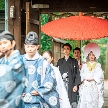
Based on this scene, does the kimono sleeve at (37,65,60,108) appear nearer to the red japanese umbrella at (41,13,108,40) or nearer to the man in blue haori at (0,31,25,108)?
the man in blue haori at (0,31,25,108)

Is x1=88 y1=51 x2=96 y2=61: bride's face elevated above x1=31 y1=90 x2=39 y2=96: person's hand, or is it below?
above

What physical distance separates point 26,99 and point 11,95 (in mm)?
870

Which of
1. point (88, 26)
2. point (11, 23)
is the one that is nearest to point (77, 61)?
point (88, 26)

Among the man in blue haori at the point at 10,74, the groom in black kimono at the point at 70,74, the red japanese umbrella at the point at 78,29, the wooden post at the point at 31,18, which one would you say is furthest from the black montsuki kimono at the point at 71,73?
the man in blue haori at the point at 10,74

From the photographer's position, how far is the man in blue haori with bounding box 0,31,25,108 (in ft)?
15.0

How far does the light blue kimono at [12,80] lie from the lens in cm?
456

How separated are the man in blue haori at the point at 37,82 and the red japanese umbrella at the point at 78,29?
8.60ft

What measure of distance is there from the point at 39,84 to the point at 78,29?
2994mm

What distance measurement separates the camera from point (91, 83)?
899 cm

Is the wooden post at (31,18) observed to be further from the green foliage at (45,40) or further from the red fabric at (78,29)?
the green foliage at (45,40)

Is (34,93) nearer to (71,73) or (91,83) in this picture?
(71,73)

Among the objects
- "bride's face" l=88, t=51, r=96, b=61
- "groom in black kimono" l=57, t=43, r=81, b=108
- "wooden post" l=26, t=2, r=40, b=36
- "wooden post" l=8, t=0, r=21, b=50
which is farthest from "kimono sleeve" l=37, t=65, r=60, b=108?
"bride's face" l=88, t=51, r=96, b=61

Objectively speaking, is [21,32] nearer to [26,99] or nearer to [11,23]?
[11,23]

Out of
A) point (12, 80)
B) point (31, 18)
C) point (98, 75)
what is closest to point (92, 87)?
point (98, 75)
